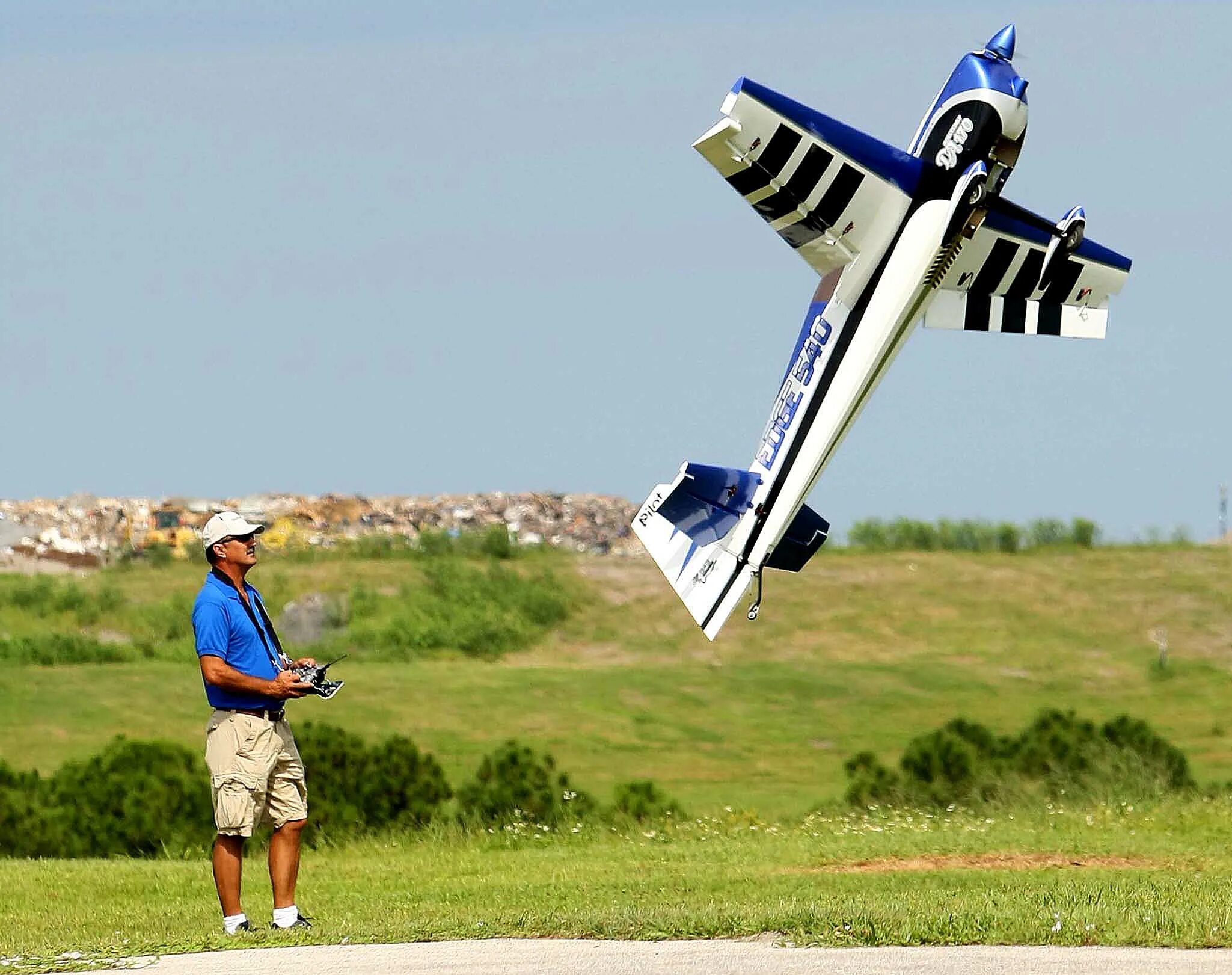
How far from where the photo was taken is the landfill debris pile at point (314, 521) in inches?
1430

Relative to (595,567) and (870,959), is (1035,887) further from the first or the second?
(595,567)

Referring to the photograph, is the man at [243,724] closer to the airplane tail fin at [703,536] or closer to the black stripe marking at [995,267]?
the airplane tail fin at [703,536]

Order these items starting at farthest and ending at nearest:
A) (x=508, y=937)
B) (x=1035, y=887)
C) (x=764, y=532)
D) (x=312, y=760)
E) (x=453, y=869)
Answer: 1. (x=312, y=760)
2. (x=453, y=869)
3. (x=764, y=532)
4. (x=1035, y=887)
5. (x=508, y=937)

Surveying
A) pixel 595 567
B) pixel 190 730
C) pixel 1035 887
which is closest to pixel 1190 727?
pixel 595 567

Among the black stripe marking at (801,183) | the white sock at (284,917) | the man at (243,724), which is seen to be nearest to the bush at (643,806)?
the black stripe marking at (801,183)

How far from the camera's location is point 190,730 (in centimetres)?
2772

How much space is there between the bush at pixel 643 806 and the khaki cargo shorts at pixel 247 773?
9.63 m

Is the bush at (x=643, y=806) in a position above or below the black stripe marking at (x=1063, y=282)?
below

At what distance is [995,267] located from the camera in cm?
1288

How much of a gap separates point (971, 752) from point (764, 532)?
794 cm

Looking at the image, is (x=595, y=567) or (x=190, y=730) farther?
(x=595, y=567)

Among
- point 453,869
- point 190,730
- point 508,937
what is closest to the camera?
point 508,937

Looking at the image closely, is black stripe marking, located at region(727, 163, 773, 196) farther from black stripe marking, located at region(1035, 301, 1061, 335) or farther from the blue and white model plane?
black stripe marking, located at region(1035, 301, 1061, 335)

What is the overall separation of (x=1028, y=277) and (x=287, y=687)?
22.2 ft
